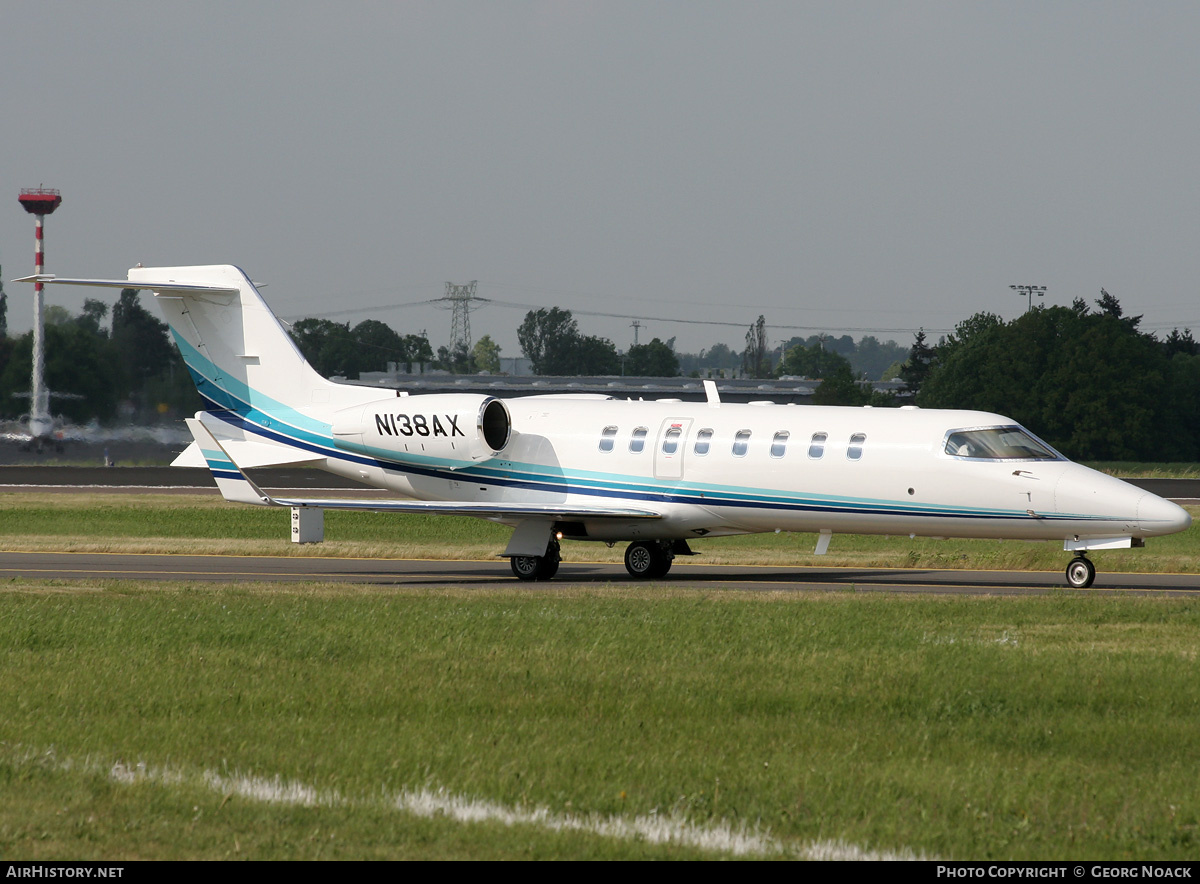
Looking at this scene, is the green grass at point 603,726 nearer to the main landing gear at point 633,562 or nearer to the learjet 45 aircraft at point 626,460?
the learjet 45 aircraft at point 626,460

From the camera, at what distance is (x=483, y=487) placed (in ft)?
84.9

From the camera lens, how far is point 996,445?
22.0m

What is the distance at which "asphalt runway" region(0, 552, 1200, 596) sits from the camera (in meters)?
22.3

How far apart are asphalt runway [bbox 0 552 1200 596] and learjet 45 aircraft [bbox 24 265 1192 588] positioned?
0.88 meters

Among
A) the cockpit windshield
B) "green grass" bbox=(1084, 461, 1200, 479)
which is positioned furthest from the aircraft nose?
"green grass" bbox=(1084, 461, 1200, 479)

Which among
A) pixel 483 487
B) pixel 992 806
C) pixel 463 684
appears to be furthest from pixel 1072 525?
pixel 992 806

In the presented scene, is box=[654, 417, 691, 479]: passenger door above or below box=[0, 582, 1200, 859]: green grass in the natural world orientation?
above

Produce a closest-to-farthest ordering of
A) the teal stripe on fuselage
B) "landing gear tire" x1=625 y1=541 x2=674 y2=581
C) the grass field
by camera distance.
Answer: the grass field < the teal stripe on fuselage < "landing gear tire" x1=625 y1=541 x2=674 y2=581

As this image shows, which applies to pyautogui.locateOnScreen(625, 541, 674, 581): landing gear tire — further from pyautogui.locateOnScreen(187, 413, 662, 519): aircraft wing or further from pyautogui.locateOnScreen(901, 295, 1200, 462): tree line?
pyautogui.locateOnScreen(901, 295, 1200, 462): tree line

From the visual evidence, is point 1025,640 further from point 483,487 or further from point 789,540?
point 789,540

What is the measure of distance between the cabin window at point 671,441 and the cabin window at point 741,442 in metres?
1.08

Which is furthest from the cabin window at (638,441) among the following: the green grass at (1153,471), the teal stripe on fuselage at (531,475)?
the green grass at (1153,471)

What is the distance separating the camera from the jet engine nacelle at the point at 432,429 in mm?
25516
